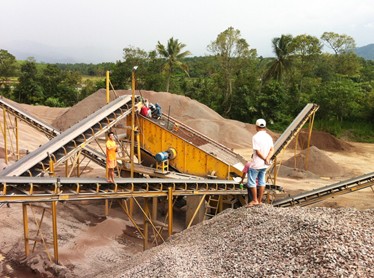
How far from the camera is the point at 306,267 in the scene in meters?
4.97

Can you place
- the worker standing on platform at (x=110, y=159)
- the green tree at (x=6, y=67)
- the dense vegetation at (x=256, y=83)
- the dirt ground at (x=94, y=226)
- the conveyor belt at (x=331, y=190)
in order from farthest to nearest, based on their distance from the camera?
1. the green tree at (x=6, y=67)
2. the dense vegetation at (x=256, y=83)
3. the conveyor belt at (x=331, y=190)
4. the dirt ground at (x=94, y=226)
5. the worker standing on platform at (x=110, y=159)

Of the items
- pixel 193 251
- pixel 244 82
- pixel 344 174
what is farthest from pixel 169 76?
pixel 193 251

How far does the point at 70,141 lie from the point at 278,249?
6.64 m

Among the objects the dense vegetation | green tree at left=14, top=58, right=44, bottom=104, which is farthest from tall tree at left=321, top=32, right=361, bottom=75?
green tree at left=14, top=58, right=44, bottom=104

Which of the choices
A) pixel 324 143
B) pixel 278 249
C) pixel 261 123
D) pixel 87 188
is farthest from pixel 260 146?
pixel 324 143

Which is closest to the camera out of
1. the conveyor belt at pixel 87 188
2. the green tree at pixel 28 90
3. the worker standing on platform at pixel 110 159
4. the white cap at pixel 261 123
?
the white cap at pixel 261 123

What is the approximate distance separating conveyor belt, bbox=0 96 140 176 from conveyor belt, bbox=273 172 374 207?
235 inches

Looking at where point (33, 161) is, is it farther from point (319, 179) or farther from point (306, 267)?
point (319, 179)

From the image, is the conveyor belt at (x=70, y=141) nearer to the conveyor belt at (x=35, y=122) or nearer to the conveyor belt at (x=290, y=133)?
the conveyor belt at (x=35, y=122)

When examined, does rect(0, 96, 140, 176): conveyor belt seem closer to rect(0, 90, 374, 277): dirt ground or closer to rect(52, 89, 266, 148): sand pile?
rect(0, 90, 374, 277): dirt ground

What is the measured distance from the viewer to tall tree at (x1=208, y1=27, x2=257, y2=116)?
3447cm

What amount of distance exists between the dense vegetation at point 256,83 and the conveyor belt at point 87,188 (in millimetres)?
21485

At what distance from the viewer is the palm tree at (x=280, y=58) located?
34.3 m

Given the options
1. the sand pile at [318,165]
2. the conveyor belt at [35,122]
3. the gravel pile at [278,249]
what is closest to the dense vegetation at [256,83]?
the sand pile at [318,165]
